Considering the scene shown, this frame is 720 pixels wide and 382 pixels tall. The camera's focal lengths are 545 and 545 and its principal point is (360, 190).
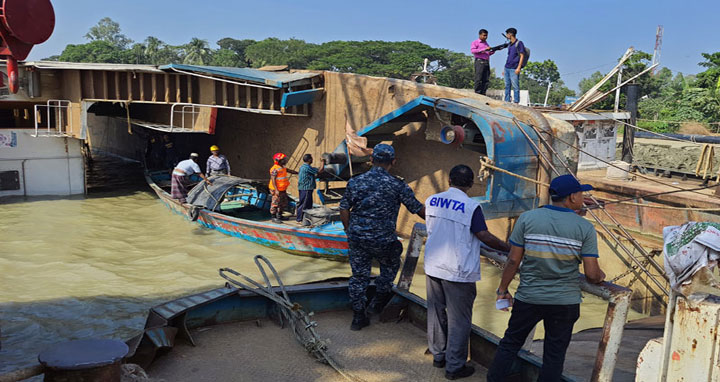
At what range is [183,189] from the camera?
46.9 feet

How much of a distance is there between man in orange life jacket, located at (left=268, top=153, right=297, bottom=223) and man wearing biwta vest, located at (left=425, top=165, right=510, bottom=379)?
8.14m

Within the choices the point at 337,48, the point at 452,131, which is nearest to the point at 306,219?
the point at 452,131

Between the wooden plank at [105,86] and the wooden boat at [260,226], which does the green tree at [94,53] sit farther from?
the wooden boat at [260,226]

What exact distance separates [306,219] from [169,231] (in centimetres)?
432

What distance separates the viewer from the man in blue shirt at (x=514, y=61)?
468 inches

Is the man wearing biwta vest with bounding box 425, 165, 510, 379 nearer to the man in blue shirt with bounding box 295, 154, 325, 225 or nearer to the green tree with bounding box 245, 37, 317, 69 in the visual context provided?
the man in blue shirt with bounding box 295, 154, 325, 225

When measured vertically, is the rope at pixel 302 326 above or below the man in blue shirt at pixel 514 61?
below

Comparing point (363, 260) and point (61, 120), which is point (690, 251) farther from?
point (61, 120)

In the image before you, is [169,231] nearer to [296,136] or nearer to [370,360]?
[296,136]

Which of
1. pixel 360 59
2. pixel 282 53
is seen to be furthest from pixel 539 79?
pixel 282 53

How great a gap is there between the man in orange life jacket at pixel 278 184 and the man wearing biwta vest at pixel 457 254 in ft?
26.7

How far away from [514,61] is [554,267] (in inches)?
375

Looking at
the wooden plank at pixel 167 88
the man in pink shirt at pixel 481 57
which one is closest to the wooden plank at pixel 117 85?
the wooden plank at pixel 167 88

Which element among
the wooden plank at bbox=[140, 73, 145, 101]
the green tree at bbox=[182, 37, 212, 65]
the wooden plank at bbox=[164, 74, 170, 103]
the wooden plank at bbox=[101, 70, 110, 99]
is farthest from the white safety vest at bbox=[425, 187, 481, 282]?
the green tree at bbox=[182, 37, 212, 65]
